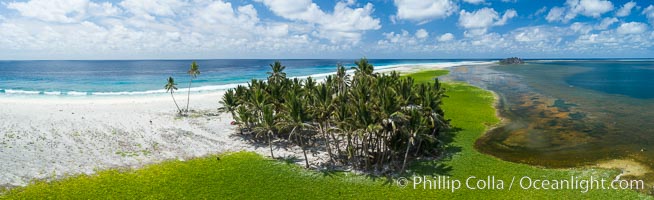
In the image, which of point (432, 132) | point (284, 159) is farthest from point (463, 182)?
point (284, 159)

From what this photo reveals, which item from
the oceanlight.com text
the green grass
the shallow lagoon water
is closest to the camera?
the green grass

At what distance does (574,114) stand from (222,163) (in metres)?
62.4

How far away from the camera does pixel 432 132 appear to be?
43.1m

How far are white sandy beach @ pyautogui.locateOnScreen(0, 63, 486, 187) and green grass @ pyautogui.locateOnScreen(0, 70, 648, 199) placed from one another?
273cm

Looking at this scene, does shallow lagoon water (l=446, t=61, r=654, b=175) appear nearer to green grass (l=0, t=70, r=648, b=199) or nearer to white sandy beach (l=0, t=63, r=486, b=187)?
green grass (l=0, t=70, r=648, b=199)

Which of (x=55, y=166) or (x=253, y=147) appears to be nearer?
(x=55, y=166)

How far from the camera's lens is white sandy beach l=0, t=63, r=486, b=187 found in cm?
3503

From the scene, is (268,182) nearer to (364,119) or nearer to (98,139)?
(364,119)

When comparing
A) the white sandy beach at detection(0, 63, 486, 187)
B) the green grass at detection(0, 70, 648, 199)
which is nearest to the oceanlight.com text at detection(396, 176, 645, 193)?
the green grass at detection(0, 70, 648, 199)

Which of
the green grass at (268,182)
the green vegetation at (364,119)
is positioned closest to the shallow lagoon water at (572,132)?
the green grass at (268,182)

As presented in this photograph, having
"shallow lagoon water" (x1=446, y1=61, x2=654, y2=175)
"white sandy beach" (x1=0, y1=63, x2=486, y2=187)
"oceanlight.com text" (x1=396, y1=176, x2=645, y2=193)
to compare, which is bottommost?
"oceanlight.com text" (x1=396, y1=176, x2=645, y2=193)

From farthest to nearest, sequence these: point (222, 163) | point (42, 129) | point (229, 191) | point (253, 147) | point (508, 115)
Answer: point (508, 115) → point (42, 129) → point (253, 147) → point (222, 163) → point (229, 191)

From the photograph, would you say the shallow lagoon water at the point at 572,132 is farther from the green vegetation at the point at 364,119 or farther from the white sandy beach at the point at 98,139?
the white sandy beach at the point at 98,139

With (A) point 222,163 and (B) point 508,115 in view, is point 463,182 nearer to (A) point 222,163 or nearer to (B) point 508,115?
(A) point 222,163
